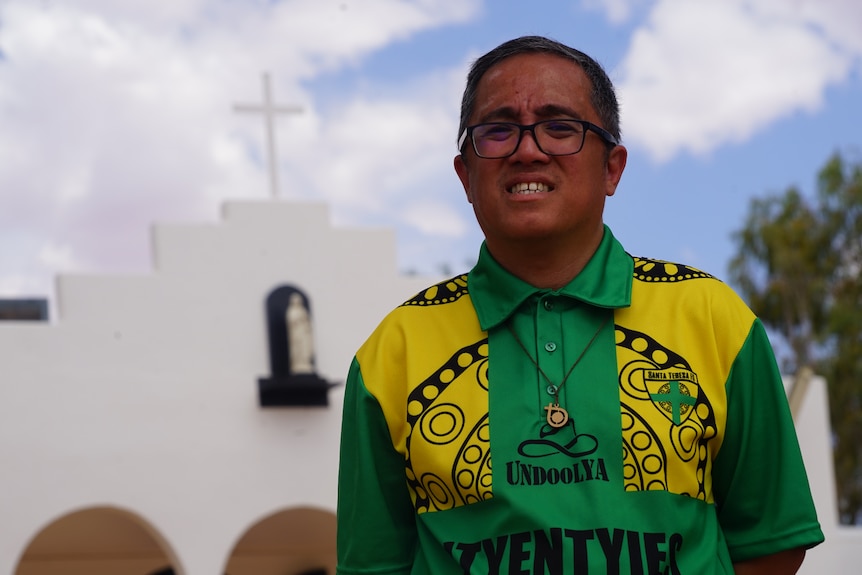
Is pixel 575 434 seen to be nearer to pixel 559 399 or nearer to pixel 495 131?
pixel 559 399

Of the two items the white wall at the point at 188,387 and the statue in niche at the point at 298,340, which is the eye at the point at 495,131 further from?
the statue in niche at the point at 298,340

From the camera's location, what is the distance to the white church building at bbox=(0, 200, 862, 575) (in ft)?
37.0

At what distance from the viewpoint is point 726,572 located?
2.25m

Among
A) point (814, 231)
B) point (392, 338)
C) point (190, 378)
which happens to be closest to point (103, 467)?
point (190, 378)

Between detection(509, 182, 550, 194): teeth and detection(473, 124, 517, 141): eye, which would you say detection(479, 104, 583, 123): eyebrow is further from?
detection(509, 182, 550, 194): teeth

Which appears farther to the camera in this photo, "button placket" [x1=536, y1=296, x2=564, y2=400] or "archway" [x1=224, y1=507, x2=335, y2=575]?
"archway" [x1=224, y1=507, x2=335, y2=575]

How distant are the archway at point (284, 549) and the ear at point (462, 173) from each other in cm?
1120

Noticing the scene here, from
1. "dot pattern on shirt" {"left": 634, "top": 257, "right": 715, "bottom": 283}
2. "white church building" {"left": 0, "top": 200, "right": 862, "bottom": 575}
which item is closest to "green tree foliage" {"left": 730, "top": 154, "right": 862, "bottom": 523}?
"white church building" {"left": 0, "top": 200, "right": 862, "bottom": 575}

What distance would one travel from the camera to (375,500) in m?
2.38

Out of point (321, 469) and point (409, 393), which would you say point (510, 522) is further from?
point (321, 469)

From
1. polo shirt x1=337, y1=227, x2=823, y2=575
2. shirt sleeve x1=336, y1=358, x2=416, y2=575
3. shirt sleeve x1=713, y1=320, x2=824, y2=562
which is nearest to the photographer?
polo shirt x1=337, y1=227, x2=823, y2=575

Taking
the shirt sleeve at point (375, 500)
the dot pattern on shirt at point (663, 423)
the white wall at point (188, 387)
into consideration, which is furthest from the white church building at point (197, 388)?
the dot pattern on shirt at point (663, 423)

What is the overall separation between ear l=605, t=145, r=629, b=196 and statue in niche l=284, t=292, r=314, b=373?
9732mm

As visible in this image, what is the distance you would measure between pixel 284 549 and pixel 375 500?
11953 millimetres
